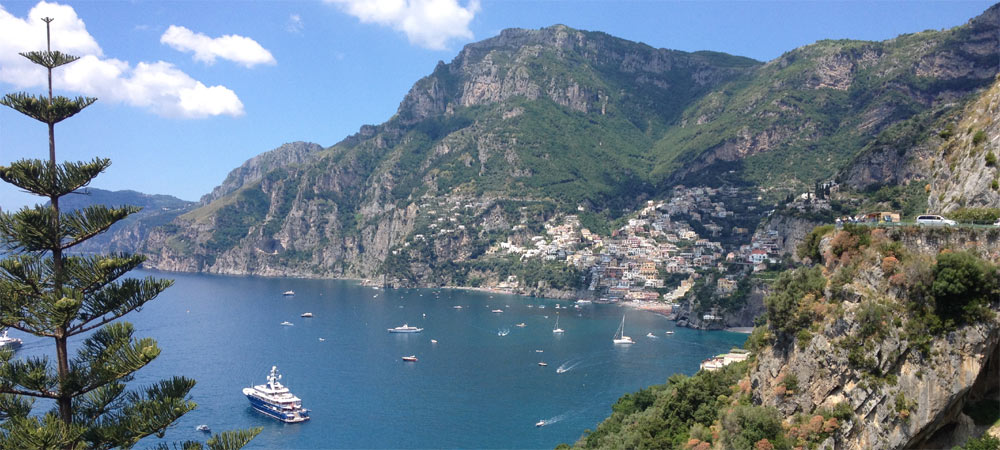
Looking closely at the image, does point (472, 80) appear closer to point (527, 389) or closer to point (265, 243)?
point (265, 243)

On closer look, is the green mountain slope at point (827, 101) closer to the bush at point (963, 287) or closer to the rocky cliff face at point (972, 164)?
the rocky cliff face at point (972, 164)

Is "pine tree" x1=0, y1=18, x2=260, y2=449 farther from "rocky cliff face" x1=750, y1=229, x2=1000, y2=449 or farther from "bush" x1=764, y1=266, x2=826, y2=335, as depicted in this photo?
"bush" x1=764, y1=266, x2=826, y2=335

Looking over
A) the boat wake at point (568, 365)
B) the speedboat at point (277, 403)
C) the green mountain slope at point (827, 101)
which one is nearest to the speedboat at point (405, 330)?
the boat wake at point (568, 365)

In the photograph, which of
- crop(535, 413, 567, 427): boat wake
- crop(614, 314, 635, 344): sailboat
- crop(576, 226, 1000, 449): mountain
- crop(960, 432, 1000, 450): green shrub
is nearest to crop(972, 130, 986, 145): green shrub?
crop(576, 226, 1000, 449): mountain

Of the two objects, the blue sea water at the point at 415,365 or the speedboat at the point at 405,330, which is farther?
the speedboat at the point at 405,330

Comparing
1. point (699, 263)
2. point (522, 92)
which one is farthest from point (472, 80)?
point (699, 263)

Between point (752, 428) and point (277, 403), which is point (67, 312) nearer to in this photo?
point (752, 428)
